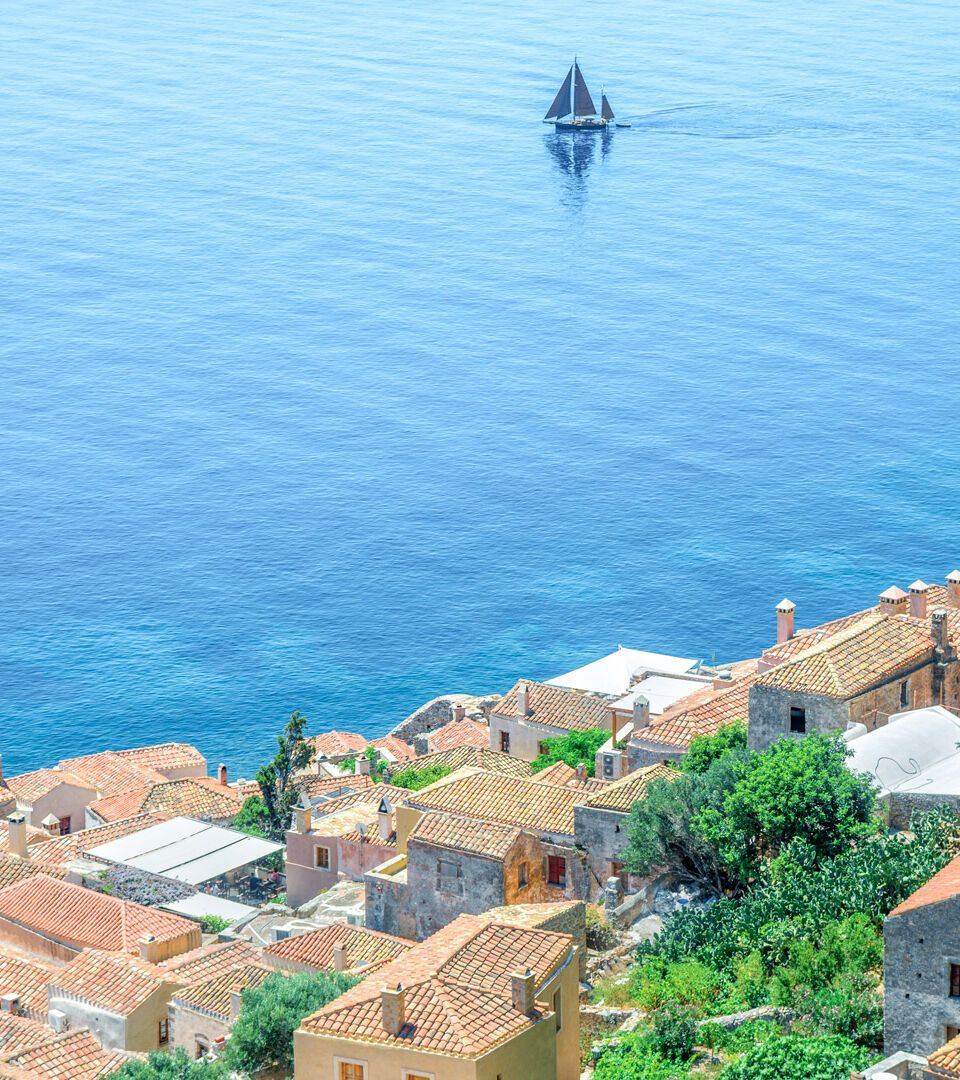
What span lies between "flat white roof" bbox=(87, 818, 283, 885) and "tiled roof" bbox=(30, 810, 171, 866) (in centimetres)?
139

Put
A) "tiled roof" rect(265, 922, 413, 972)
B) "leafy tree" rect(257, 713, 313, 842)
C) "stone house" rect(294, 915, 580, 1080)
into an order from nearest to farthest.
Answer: "stone house" rect(294, 915, 580, 1080), "tiled roof" rect(265, 922, 413, 972), "leafy tree" rect(257, 713, 313, 842)

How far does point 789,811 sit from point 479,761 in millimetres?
23133

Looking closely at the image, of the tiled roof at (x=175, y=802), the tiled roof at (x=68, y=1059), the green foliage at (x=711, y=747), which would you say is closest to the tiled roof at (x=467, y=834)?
the green foliage at (x=711, y=747)

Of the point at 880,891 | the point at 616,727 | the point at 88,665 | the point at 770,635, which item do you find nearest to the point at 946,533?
the point at 770,635

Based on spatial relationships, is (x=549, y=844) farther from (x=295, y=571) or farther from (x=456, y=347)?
(x=456, y=347)

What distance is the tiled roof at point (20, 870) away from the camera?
220ft

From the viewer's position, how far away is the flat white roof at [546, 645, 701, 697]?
7919 centimetres

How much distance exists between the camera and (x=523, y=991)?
37.6 m

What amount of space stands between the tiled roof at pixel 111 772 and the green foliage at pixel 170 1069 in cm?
4149

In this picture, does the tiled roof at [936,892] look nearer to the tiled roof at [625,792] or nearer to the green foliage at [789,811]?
the green foliage at [789,811]

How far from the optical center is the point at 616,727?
69.8 m

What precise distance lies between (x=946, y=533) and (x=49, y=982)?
86.3 metres

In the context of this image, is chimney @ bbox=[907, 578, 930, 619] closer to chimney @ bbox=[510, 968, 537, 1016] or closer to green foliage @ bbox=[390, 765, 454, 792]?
green foliage @ bbox=[390, 765, 454, 792]

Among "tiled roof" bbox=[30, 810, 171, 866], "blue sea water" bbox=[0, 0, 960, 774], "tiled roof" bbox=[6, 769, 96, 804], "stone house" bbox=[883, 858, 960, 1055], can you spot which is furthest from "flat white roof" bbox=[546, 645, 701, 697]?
"stone house" bbox=[883, 858, 960, 1055]
